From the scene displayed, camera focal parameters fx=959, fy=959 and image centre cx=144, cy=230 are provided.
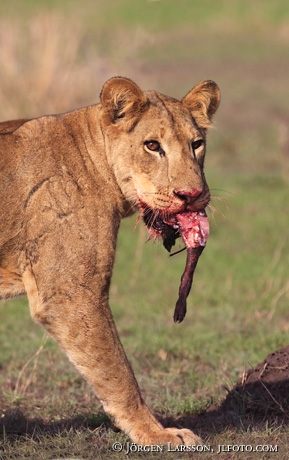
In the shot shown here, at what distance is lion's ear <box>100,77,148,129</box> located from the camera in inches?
183

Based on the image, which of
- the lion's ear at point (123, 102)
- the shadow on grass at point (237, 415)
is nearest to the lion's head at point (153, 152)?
the lion's ear at point (123, 102)

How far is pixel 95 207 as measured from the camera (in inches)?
183

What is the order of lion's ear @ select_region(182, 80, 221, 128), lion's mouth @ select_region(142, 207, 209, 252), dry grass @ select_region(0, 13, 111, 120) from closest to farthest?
1. lion's mouth @ select_region(142, 207, 209, 252)
2. lion's ear @ select_region(182, 80, 221, 128)
3. dry grass @ select_region(0, 13, 111, 120)

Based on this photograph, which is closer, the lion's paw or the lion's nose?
the lion's nose

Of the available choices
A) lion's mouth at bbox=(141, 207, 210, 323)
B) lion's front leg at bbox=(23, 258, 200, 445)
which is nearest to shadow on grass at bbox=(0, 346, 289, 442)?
lion's front leg at bbox=(23, 258, 200, 445)

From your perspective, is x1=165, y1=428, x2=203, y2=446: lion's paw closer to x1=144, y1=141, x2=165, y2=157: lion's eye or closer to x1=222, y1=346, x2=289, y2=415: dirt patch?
x1=222, y1=346, x2=289, y2=415: dirt patch

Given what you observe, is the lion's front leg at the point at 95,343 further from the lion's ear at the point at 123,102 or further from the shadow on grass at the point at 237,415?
the lion's ear at the point at 123,102

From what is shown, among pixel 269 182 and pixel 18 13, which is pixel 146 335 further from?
pixel 18 13

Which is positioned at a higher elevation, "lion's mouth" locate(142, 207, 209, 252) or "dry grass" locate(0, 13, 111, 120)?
"lion's mouth" locate(142, 207, 209, 252)

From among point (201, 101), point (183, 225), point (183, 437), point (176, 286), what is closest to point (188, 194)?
point (183, 225)

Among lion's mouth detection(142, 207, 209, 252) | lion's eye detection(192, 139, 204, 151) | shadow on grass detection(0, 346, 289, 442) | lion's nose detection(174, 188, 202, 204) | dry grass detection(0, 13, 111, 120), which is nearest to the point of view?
lion's nose detection(174, 188, 202, 204)

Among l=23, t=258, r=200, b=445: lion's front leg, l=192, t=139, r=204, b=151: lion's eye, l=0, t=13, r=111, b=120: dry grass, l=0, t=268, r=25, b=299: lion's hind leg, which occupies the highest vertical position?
l=192, t=139, r=204, b=151: lion's eye

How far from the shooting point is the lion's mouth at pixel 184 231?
15.0ft

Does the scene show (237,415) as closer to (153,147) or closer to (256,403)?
(256,403)
